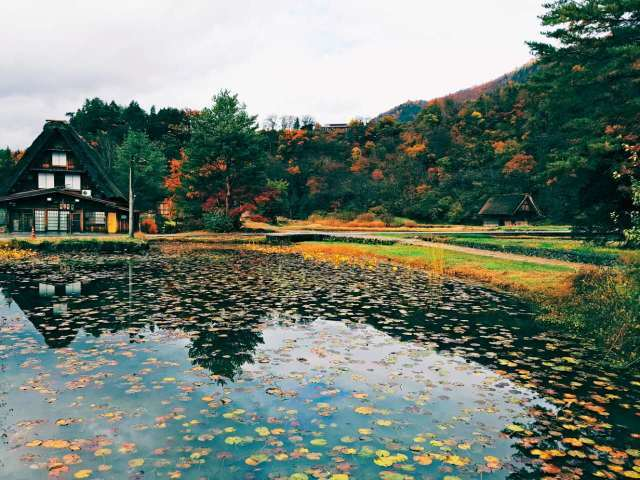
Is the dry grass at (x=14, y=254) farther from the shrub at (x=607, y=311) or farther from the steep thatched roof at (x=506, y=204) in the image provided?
the steep thatched roof at (x=506, y=204)

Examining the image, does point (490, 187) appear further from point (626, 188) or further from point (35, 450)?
point (35, 450)

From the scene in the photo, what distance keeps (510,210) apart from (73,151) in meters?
53.0

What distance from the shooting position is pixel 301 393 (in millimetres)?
6969

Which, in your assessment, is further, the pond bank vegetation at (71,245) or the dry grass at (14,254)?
the pond bank vegetation at (71,245)

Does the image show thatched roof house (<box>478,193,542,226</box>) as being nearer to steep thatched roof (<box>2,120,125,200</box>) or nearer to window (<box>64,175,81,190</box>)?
steep thatched roof (<box>2,120,125,200</box>)

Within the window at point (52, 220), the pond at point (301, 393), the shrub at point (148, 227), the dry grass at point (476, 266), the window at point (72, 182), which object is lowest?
the pond at point (301, 393)

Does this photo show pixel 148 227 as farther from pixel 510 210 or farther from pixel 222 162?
pixel 510 210

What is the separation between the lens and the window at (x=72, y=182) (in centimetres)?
4550

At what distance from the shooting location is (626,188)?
50.7 ft

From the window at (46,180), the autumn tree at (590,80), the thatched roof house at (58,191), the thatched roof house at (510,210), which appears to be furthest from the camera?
the thatched roof house at (510,210)

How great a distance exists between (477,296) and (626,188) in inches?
232

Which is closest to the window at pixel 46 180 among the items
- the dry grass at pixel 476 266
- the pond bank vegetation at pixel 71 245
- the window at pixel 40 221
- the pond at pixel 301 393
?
the window at pixel 40 221

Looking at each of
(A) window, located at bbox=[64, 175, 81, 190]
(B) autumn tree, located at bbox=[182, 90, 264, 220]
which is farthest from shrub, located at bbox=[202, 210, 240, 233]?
(A) window, located at bbox=[64, 175, 81, 190]

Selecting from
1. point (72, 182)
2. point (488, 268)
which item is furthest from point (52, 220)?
point (488, 268)
